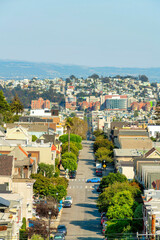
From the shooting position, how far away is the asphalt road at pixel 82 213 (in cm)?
5638

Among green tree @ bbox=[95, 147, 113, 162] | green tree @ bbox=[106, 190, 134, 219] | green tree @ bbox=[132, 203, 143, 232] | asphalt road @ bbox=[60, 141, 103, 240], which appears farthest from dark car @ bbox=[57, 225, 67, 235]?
green tree @ bbox=[95, 147, 113, 162]

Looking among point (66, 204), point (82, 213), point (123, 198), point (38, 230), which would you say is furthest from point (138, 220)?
point (66, 204)

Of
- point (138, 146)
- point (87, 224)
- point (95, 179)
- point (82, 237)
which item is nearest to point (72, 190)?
point (95, 179)

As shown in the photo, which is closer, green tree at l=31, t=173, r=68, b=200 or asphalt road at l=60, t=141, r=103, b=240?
asphalt road at l=60, t=141, r=103, b=240

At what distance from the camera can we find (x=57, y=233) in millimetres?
53062

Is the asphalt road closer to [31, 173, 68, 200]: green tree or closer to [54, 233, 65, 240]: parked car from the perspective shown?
[54, 233, 65, 240]: parked car

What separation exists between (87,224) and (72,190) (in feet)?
71.5

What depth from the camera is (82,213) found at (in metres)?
66.4

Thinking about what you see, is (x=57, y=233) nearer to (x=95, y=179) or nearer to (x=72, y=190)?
(x=72, y=190)

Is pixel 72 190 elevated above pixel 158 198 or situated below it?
below

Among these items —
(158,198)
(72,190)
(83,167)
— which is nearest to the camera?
(158,198)

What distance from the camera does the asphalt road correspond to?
56.4 metres

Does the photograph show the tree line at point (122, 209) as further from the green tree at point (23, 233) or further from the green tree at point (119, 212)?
the green tree at point (23, 233)

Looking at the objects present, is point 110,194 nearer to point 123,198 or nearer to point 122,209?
point 123,198
